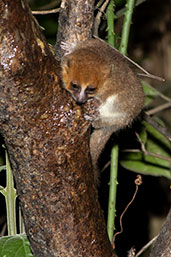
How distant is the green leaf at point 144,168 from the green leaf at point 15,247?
1240 mm

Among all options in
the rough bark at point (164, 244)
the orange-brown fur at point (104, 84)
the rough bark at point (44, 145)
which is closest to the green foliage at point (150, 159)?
the orange-brown fur at point (104, 84)

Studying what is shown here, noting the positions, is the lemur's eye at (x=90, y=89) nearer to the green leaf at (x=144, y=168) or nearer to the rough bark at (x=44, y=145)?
the rough bark at (x=44, y=145)

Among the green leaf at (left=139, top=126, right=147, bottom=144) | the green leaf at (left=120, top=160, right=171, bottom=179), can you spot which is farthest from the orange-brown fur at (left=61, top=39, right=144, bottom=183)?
the green leaf at (left=120, top=160, right=171, bottom=179)

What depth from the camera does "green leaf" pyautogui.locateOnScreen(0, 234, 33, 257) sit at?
88.6 inches

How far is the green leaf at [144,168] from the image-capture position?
3.35 metres

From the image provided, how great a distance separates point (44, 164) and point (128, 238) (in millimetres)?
3632

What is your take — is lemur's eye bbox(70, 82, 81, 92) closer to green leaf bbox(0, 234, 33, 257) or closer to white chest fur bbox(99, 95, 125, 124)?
white chest fur bbox(99, 95, 125, 124)

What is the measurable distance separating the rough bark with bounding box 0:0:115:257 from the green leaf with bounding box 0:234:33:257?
120 mm

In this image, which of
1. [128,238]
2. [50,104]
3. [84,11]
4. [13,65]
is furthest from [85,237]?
[128,238]

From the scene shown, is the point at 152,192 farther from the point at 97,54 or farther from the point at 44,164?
the point at 44,164

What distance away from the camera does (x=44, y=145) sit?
1.98 metres

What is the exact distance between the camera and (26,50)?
1.80m

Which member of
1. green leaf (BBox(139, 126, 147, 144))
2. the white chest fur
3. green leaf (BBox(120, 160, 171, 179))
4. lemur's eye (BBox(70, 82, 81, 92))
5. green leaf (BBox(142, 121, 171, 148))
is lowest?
green leaf (BBox(120, 160, 171, 179))

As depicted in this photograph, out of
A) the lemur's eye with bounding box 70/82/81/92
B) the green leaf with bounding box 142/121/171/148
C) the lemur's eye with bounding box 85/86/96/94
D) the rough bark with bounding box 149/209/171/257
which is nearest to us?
the rough bark with bounding box 149/209/171/257
